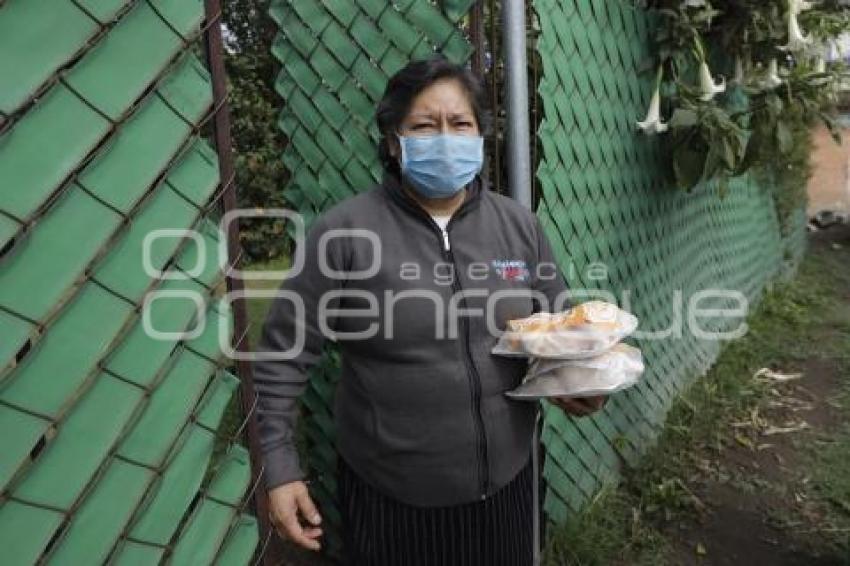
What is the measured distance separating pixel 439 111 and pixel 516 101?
0.55 meters

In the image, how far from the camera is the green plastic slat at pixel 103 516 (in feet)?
3.38

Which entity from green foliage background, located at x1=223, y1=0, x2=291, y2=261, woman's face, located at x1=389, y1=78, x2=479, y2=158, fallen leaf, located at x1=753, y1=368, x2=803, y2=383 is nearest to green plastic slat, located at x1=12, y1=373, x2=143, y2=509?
woman's face, located at x1=389, y1=78, x2=479, y2=158

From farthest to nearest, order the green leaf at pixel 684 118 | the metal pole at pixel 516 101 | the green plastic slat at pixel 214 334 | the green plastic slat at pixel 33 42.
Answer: the green leaf at pixel 684 118 → the metal pole at pixel 516 101 → the green plastic slat at pixel 214 334 → the green plastic slat at pixel 33 42

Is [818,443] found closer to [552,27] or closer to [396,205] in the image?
[552,27]

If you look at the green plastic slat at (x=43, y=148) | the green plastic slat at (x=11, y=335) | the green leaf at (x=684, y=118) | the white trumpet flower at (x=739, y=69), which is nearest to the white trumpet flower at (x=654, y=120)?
the green leaf at (x=684, y=118)

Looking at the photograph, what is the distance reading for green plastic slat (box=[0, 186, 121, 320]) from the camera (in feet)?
3.02

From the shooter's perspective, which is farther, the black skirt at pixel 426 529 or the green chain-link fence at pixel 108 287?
the black skirt at pixel 426 529

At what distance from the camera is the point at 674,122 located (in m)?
3.06

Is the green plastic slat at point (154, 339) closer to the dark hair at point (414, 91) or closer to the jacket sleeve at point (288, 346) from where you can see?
the jacket sleeve at point (288, 346)

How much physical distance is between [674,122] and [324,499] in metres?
2.23

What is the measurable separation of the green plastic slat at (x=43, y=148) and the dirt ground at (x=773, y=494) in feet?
8.95

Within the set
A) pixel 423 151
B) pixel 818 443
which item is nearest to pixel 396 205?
pixel 423 151

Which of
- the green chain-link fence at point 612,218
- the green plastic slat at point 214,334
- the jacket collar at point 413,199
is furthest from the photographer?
the green chain-link fence at point 612,218

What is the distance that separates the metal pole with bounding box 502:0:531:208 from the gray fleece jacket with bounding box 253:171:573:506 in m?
0.44
